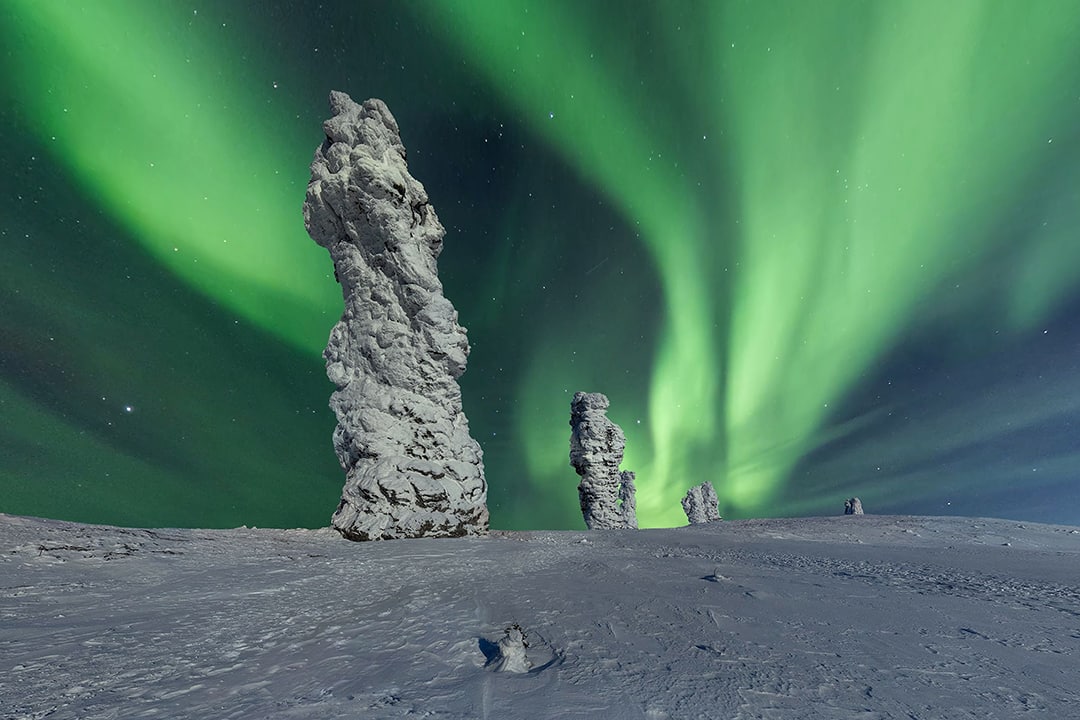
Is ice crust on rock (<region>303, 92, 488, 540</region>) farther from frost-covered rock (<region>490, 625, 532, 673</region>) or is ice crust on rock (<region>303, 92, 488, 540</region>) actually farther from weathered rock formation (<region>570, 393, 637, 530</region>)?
weathered rock formation (<region>570, 393, 637, 530</region>)

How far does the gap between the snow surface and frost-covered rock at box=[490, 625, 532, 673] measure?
63 mm

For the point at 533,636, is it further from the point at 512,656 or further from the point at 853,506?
the point at 853,506

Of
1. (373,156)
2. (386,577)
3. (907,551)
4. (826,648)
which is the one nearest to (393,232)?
(373,156)

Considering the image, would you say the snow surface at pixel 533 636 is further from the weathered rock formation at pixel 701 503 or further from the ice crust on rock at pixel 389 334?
the weathered rock formation at pixel 701 503

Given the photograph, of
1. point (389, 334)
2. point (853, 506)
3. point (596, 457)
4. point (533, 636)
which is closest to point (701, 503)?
point (853, 506)

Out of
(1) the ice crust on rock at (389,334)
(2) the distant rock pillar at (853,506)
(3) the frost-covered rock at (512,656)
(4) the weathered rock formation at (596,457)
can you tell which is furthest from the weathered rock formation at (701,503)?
(3) the frost-covered rock at (512,656)

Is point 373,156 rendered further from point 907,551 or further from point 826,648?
point 907,551

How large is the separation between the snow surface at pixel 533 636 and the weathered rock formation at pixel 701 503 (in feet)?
134

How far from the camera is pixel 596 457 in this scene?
979 inches

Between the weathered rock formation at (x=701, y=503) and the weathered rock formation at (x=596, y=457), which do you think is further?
the weathered rock formation at (x=701, y=503)

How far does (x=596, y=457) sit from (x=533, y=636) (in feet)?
75.5

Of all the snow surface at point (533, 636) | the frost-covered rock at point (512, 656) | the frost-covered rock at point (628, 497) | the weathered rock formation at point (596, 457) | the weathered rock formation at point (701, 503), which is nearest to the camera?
the snow surface at point (533, 636)

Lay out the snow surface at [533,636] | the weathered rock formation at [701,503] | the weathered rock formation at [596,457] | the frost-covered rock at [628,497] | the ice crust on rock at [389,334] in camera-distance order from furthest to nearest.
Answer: the weathered rock formation at [701,503] < the frost-covered rock at [628,497] < the weathered rock formation at [596,457] < the ice crust on rock at [389,334] < the snow surface at [533,636]

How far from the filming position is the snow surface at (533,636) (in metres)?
1.76
